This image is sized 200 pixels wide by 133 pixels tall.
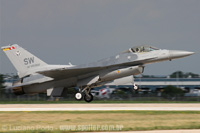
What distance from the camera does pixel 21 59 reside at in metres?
22.9

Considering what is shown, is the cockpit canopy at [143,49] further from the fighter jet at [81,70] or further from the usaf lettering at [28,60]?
the usaf lettering at [28,60]

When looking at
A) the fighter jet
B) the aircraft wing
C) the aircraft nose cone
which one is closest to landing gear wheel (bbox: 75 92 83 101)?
the fighter jet

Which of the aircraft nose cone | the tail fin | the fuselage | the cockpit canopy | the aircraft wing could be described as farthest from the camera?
the tail fin

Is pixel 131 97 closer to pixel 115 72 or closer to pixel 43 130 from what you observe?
pixel 115 72

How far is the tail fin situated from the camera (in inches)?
898

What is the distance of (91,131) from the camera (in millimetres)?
9891

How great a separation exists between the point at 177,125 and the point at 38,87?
13475 mm

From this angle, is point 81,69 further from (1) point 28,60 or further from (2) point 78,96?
(1) point 28,60

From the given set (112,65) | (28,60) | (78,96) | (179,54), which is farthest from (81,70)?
(179,54)

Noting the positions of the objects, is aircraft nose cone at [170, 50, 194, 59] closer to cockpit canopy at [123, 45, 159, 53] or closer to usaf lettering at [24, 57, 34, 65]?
cockpit canopy at [123, 45, 159, 53]

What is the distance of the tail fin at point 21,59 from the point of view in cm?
2281

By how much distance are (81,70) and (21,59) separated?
4824 millimetres

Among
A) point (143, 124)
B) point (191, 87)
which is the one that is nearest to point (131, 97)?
point (143, 124)

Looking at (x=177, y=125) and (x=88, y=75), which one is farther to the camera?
(x=88, y=75)
